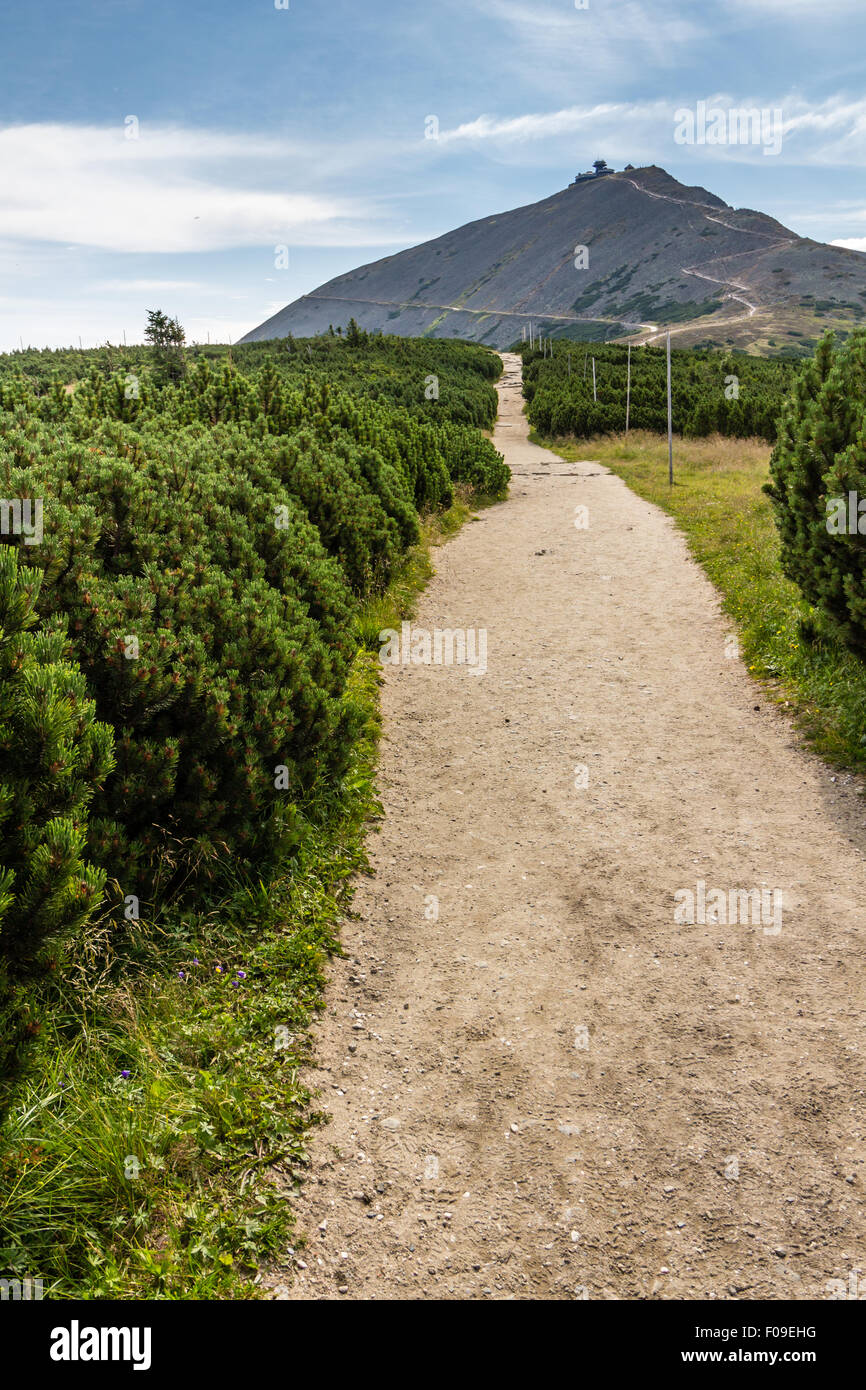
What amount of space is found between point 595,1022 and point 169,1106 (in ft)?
6.42

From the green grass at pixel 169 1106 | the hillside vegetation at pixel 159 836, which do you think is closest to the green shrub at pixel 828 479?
the hillside vegetation at pixel 159 836

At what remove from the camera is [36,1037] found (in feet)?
9.13

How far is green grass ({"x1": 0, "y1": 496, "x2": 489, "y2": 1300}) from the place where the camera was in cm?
282

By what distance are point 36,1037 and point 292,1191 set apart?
1158mm

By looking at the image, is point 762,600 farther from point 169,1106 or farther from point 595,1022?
point 169,1106

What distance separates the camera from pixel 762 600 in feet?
32.5

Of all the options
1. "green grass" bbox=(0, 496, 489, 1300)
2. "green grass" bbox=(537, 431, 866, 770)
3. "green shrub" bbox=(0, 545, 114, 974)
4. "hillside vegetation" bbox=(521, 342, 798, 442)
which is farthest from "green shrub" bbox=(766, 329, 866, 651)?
"hillside vegetation" bbox=(521, 342, 798, 442)

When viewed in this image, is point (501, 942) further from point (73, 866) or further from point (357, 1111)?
point (73, 866)

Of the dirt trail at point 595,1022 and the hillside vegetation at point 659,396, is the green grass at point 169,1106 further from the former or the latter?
the hillside vegetation at point 659,396

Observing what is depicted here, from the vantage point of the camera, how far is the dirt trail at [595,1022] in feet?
9.81

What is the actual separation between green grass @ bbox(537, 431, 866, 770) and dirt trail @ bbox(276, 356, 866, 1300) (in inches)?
13.4

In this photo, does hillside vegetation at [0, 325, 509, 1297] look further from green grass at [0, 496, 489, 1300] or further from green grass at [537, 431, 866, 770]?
green grass at [537, 431, 866, 770]

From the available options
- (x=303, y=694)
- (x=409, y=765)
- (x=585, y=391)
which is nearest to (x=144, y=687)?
(x=303, y=694)

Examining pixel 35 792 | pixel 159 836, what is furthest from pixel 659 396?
pixel 35 792
